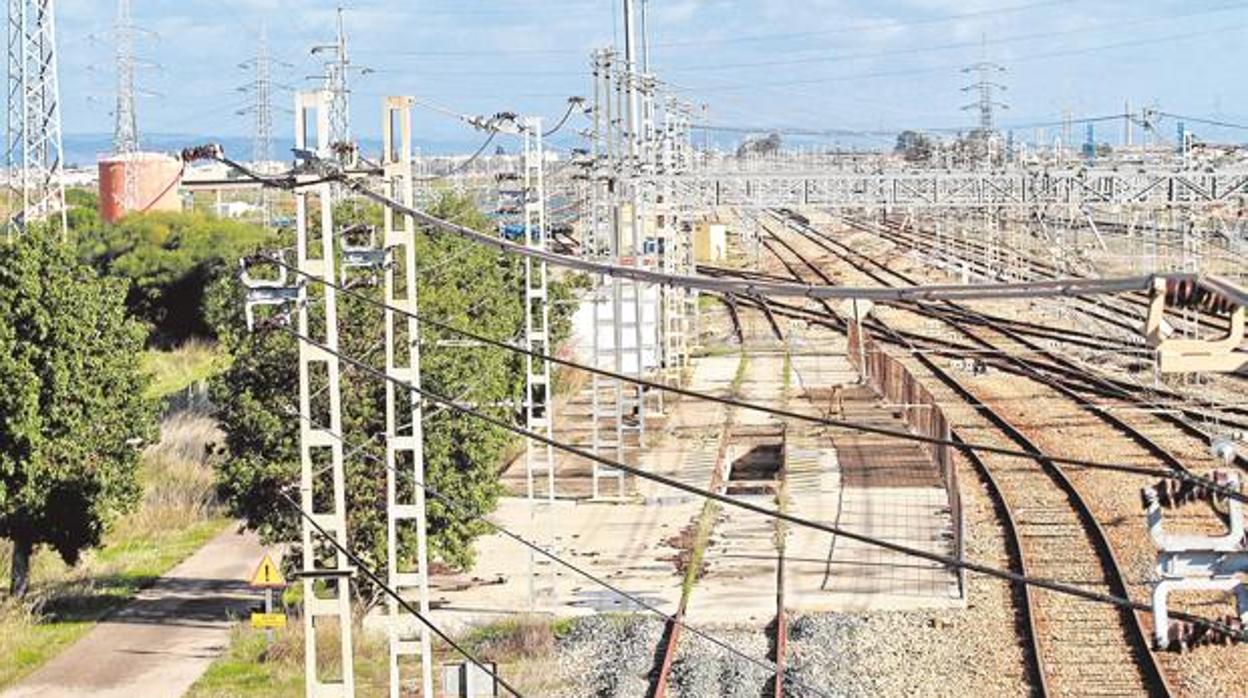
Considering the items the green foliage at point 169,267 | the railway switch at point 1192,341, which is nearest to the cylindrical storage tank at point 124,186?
the green foliage at point 169,267

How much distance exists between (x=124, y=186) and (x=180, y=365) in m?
15.8

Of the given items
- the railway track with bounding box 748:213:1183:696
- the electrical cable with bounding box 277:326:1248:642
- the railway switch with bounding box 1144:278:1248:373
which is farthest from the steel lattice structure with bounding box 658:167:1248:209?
the railway switch with bounding box 1144:278:1248:373

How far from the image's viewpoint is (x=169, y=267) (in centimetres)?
3725

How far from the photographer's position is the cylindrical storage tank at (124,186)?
48.4m

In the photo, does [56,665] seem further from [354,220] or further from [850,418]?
[850,418]

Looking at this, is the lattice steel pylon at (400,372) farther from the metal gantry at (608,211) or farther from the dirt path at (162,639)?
the metal gantry at (608,211)

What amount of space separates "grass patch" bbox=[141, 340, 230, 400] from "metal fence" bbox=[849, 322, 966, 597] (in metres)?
10.9

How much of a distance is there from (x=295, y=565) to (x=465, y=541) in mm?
1310

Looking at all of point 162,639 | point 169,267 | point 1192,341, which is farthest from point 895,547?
point 169,267

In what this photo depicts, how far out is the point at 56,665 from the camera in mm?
13086

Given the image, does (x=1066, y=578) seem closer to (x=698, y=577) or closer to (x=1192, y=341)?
(x=698, y=577)

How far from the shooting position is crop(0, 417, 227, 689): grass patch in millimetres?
13836

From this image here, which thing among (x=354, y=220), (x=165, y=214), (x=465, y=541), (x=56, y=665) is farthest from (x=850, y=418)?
(x=165, y=214)

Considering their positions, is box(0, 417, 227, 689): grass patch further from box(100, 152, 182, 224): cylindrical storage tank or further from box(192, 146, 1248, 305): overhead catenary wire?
box(100, 152, 182, 224): cylindrical storage tank
